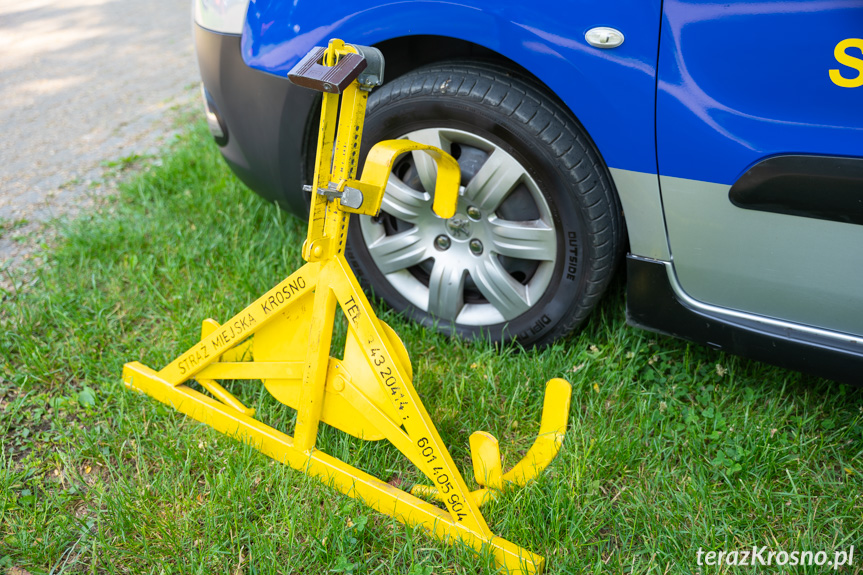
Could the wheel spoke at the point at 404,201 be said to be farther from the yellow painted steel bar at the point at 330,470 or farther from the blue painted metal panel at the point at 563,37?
the yellow painted steel bar at the point at 330,470

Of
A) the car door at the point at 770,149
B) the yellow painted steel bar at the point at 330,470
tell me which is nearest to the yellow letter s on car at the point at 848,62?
the car door at the point at 770,149

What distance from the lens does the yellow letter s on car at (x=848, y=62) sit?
1.40 metres

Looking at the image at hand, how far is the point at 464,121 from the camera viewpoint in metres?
2.02

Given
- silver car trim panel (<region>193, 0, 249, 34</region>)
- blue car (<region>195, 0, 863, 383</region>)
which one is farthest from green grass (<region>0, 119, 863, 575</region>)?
silver car trim panel (<region>193, 0, 249, 34</region>)

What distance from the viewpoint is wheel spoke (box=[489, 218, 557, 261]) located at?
2.05 m

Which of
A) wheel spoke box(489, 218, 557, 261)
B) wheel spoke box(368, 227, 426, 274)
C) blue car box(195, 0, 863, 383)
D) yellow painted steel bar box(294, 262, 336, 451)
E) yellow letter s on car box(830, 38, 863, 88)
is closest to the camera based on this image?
yellow letter s on car box(830, 38, 863, 88)

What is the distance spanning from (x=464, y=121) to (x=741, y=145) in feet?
2.62

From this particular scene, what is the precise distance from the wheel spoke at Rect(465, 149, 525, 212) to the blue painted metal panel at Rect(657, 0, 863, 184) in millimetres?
471

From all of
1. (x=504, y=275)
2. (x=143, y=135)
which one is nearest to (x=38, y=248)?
(x=143, y=135)

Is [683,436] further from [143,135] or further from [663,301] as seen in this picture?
[143,135]

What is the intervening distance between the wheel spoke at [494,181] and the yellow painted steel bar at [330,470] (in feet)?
2.98

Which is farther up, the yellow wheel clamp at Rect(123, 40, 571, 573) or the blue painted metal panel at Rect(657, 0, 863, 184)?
the blue painted metal panel at Rect(657, 0, 863, 184)

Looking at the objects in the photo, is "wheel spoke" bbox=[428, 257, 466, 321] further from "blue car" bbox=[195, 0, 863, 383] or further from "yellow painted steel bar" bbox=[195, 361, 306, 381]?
"yellow painted steel bar" bbox=[195, 361, 306, 381]

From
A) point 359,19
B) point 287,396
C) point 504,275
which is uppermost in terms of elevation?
point 359,19
